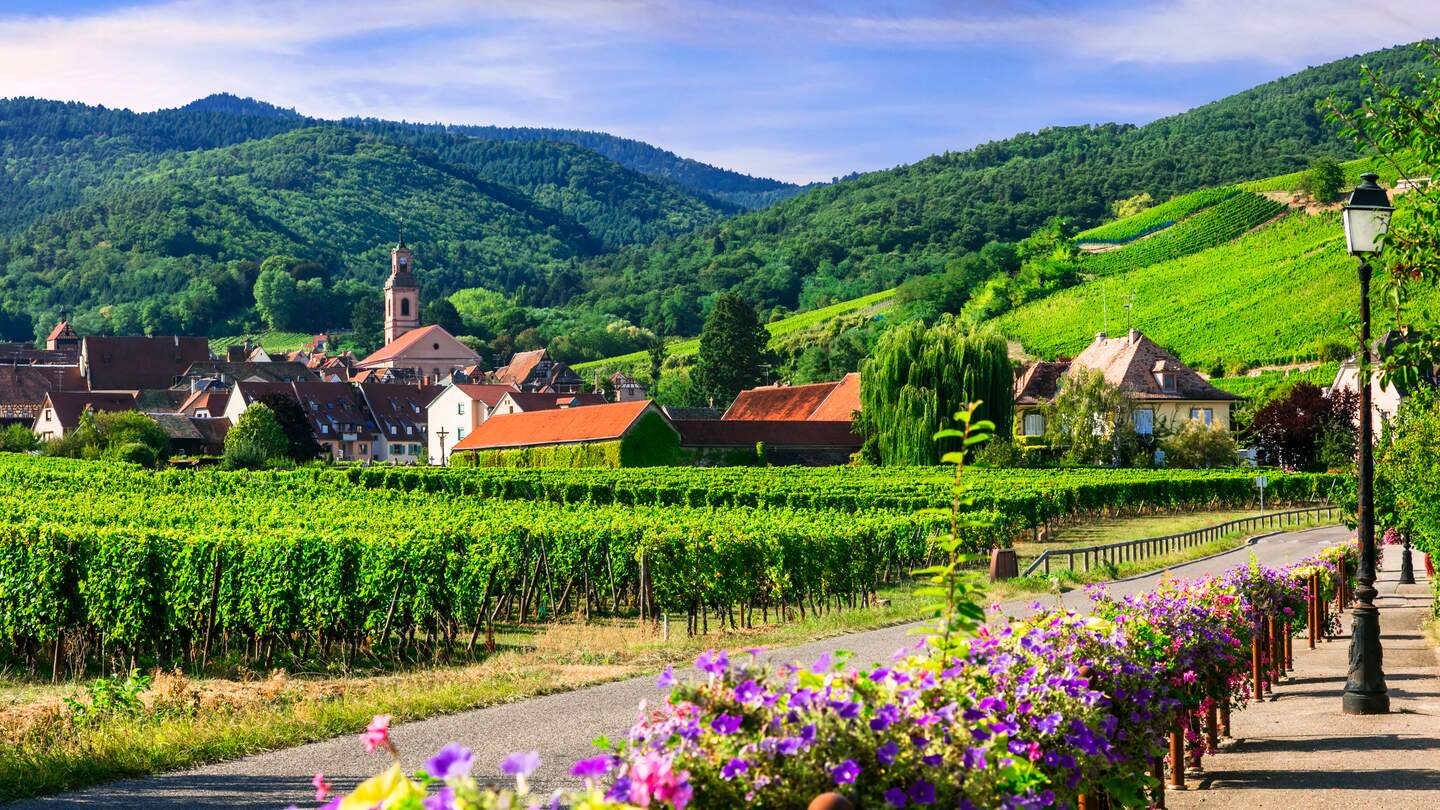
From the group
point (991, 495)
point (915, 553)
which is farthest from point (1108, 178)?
point (915, 553)

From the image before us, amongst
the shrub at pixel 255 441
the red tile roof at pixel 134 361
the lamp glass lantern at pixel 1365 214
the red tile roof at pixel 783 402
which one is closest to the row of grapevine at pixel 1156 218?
the red tile roof at pixel 783 402

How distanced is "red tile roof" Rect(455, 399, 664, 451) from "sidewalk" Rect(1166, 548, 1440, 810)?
5826 centimetres

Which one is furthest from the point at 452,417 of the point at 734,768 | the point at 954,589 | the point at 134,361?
the point at 734,768

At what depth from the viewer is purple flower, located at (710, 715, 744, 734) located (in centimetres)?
476

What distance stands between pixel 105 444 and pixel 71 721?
75.3 m

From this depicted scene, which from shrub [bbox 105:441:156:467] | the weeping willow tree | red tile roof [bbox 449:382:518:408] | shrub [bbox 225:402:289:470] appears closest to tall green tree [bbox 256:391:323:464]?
shrub [bbox 225:402:289:470]

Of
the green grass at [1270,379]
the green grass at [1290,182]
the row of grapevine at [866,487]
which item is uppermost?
the green grass at [1290,182]

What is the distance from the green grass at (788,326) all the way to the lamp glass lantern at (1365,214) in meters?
140

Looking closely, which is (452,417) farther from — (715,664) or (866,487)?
(715,664)

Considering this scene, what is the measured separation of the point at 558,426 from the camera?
79500 mm

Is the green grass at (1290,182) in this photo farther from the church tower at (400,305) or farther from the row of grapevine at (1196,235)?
the church tower at (400,305)

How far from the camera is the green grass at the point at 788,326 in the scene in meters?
160

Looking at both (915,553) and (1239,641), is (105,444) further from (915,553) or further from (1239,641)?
(1239,641)

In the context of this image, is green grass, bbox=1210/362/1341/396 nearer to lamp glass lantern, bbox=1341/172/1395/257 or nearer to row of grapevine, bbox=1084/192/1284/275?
row of grapevine, bbox=1084/192/1284/275
